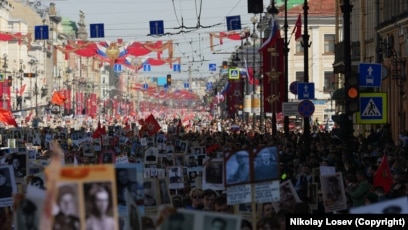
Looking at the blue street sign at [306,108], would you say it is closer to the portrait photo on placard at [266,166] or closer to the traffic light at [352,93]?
the traffic light at [352,93]

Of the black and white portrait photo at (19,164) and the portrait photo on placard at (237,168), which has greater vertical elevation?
the portrait photo on placard at (237,168)

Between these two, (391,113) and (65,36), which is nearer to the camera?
→ (391,113)

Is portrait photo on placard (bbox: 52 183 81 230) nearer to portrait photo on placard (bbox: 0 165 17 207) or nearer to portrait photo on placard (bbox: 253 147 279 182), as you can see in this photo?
portrait photo on placard (bbox: 253 147 279 182)

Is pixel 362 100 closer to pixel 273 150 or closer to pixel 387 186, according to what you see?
pixel 387 186

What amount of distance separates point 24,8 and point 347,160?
5065 inches

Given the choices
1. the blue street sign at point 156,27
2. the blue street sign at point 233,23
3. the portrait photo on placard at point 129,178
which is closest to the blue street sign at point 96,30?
the blue street sign at point 156,27

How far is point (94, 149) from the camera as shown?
36.1 metres

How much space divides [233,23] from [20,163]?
37798 mm

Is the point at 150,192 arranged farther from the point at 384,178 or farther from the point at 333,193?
the point at 384,178

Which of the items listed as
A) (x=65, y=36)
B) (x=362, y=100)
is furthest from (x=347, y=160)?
(x=65, y=36)

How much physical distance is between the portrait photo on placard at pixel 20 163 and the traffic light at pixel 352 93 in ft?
17.7

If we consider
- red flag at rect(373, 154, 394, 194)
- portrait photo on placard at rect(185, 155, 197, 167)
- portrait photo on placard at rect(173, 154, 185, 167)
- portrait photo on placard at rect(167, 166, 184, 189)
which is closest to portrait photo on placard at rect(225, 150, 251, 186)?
red flag at rect(373, 154, 394, 194)

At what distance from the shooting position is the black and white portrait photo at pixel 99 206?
7621mm

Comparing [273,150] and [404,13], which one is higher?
[404,13]
